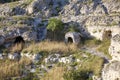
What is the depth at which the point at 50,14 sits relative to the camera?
4434cm

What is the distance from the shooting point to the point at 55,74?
85.3ft

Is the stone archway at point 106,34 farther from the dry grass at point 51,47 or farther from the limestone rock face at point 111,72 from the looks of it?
the limestone rock face at point 111,72

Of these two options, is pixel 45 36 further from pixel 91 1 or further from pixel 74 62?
pixel 91 1

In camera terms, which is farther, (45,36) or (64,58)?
(45,36)

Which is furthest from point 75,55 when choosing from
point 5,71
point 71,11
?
point 71,11

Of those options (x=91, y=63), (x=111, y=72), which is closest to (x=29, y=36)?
(x=91, y=63)

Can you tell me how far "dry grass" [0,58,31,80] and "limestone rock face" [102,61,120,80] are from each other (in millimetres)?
8875

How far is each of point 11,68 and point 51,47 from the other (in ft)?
19.9

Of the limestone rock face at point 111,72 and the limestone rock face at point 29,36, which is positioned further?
the limestone rock face at point 29,36

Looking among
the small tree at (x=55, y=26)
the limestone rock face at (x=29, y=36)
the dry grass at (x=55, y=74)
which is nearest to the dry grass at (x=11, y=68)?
the dry grass at (x=55, y=74)

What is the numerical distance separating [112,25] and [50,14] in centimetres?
1305

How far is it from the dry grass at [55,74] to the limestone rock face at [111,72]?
414 cm

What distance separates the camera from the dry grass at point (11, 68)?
2697 cm

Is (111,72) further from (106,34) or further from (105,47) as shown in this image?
(106,34)
